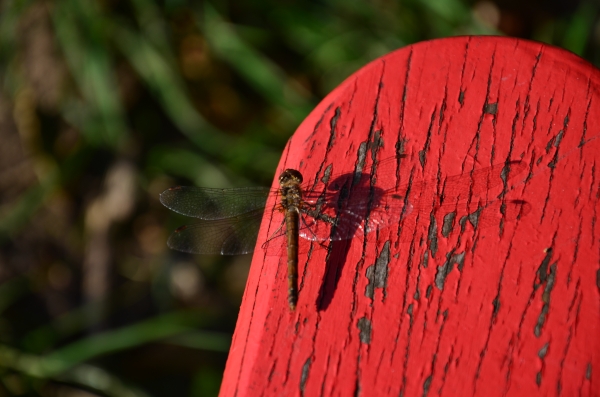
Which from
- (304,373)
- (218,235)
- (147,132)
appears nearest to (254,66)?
(147,132)

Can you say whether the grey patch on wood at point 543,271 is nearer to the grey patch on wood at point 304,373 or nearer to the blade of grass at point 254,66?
the grey patch on wood at point 304,373

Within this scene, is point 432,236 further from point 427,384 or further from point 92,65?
point 92,65

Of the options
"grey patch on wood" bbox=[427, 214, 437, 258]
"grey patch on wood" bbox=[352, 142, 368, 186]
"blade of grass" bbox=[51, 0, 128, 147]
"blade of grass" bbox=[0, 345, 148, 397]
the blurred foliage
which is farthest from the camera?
"blade of grass" bbox=[51, 0, 128, 147]

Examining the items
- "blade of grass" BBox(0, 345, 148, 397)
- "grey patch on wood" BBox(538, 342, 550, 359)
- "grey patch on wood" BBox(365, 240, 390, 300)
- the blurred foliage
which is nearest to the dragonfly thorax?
"grey patch on wood" BBox(365, 240, 390, 300)

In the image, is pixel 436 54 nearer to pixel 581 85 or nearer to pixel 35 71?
pixel 581 85

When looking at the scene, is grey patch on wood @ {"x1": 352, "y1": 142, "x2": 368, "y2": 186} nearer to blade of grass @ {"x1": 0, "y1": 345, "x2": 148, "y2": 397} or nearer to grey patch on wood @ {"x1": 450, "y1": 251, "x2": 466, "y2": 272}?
grey patch on wood @ {"x1": 450, "y1": 251, "x2": 466, "y2": 272}

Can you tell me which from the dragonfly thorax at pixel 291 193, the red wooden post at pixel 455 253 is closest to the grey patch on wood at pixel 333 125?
the red wooden post at pixel 455 253
